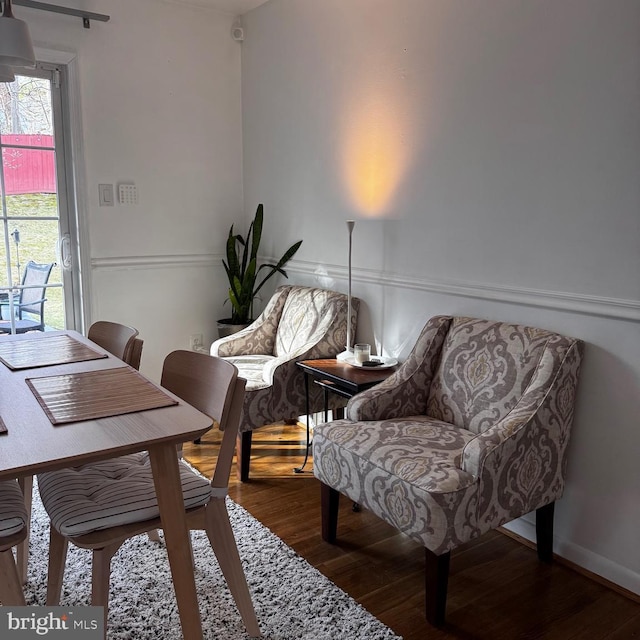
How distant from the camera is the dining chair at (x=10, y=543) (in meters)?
1.48

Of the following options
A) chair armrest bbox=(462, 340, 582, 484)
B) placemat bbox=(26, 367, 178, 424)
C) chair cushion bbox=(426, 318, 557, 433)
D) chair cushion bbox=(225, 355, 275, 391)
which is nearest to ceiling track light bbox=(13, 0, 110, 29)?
chair cushion bbox=(225, 355, 275, 391)

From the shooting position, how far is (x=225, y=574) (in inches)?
74.5

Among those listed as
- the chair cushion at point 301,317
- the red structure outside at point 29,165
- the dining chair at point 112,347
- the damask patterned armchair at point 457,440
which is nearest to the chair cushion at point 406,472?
the damask patterned armchair at point 457,440

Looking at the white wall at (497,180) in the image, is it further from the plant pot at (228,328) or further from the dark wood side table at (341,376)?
the plant pot at (228,328)

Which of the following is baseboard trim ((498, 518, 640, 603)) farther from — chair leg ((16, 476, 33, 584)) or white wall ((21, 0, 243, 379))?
white wall ((21, 0, 243, 379))

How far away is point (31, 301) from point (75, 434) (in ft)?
8.25

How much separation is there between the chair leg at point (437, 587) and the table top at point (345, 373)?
0.87 metres

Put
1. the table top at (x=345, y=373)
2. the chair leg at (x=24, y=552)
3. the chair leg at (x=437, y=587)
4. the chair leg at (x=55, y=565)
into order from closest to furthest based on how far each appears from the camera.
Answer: the chair leg at (x=55, y=565) < the chair leg at (x=437, y=587) < the chair leg at (x=24, y=552) < the table top at (x=345, y=373)

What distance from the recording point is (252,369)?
3277mm

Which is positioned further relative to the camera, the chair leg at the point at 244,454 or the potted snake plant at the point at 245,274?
the potted snake plant at the point at 245,274

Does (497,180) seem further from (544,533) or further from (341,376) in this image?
(544,533)

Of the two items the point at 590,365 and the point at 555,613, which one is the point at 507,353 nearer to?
the point at 590,365

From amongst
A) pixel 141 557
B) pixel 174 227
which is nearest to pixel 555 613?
pixel 141 557

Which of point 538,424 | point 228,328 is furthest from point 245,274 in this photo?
point 538,424
